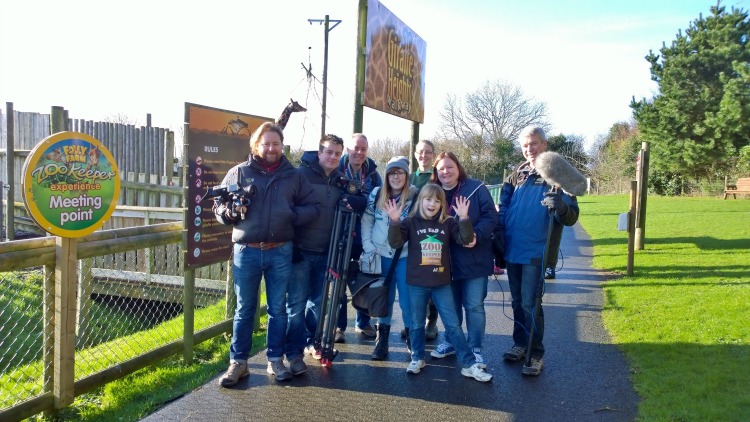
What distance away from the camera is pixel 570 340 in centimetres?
561

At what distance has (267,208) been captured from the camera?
4133 millimetres

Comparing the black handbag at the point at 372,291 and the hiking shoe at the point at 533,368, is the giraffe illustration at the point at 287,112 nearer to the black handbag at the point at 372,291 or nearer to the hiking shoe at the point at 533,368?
the black handbag at the point at 372,291

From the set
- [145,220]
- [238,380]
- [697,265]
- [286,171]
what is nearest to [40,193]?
[286,171]

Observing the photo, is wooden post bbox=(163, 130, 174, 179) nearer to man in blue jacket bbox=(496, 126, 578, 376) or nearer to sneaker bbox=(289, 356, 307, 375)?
sneaker bbox=(289, 356, 307, 375)

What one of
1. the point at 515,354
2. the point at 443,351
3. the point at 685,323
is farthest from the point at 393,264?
the point at 685,323

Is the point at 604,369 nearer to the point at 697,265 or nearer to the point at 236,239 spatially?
the point at 236,239

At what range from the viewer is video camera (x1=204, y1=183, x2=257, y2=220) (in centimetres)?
403

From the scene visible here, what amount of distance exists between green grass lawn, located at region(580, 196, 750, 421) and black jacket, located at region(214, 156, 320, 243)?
2.76m

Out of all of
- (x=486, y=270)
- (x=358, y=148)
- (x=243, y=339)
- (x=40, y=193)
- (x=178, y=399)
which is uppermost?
(x=358, y=148)

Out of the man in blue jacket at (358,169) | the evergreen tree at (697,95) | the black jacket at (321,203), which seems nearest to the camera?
the black jacket at (321,203)

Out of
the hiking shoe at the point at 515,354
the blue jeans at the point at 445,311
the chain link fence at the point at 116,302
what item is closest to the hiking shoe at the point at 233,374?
the chain link fence at the point at 116,302

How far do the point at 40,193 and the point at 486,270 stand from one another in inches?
124

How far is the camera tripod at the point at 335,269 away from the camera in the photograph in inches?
181

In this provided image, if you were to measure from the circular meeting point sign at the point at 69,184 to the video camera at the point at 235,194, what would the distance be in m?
0.69
